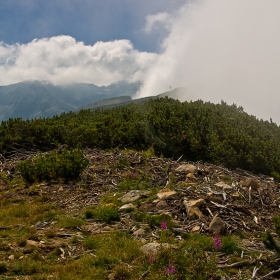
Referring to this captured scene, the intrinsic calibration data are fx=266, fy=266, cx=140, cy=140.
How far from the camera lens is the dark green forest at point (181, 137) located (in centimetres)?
1895

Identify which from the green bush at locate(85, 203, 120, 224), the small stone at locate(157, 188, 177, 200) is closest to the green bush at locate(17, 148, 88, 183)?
the green bush at locate(85, 203, 120, 224)

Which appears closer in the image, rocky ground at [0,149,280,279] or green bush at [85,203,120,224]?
rocky ground at [0,149,280,279]

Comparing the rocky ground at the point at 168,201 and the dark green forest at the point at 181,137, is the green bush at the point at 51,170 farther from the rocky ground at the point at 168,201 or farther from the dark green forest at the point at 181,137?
the dark green forest at the point at 181,137

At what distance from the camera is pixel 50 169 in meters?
14.1

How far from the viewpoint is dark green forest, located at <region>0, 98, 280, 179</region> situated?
62.2 ft

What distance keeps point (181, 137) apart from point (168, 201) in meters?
13.5

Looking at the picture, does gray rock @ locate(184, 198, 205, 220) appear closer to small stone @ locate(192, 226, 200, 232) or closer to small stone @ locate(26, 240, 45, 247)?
small stone @ locate(192, 226, 200, 232)

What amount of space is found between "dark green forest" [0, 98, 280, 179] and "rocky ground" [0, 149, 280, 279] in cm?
536

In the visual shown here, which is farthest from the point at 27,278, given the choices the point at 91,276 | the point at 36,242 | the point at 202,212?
the point at 202,212

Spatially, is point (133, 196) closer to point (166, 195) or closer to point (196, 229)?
point (166, 195)

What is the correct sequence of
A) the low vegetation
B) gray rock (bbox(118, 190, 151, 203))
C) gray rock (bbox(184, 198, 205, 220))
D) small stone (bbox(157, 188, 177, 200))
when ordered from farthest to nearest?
gray rock (bbox(118, 190, 151, 203)), small stone (bbox(157, 188, 177, 200)), gray rock (bbox(184, 198, 205, 220)), the low vegetation

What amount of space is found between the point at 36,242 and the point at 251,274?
5219 mm

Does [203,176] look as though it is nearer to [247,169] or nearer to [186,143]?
[247,169]

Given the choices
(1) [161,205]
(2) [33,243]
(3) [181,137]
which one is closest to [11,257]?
(2) [33,243]
